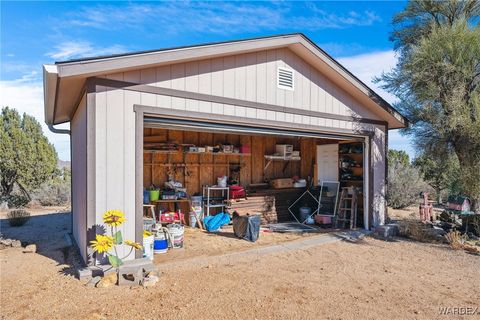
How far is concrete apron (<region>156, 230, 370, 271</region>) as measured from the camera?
475 cm

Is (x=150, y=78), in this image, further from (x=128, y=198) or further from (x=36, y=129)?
(x=36, y=129)

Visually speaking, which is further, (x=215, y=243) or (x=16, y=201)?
(x=16, y=201)

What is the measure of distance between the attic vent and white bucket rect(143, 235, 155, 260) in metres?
3.69

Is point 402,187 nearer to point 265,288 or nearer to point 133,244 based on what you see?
point 265,288

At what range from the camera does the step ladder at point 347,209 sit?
7824 mm

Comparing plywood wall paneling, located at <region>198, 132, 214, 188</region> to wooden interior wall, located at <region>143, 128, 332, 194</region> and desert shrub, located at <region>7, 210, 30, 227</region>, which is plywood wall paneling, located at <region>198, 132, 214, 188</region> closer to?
wooden interior wall, located at <region>143, 128, 332, 194</region>

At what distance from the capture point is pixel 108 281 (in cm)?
393

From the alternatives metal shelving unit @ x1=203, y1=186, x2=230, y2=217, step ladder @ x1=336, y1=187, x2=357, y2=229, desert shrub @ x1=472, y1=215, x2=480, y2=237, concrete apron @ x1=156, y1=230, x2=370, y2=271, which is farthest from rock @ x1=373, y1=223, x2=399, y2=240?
metal shelving unit @ x1=203, y1=186, x2=230, y2=217

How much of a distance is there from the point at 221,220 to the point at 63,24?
541 cm

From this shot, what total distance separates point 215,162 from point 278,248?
3471 mm

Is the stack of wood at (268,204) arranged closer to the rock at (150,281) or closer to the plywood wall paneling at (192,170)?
the plywood wall paneling at (192,170)

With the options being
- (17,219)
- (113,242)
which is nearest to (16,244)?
(17,219)

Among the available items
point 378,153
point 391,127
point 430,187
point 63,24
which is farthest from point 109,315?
point 430,187

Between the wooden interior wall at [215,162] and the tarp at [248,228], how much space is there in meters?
2.12
